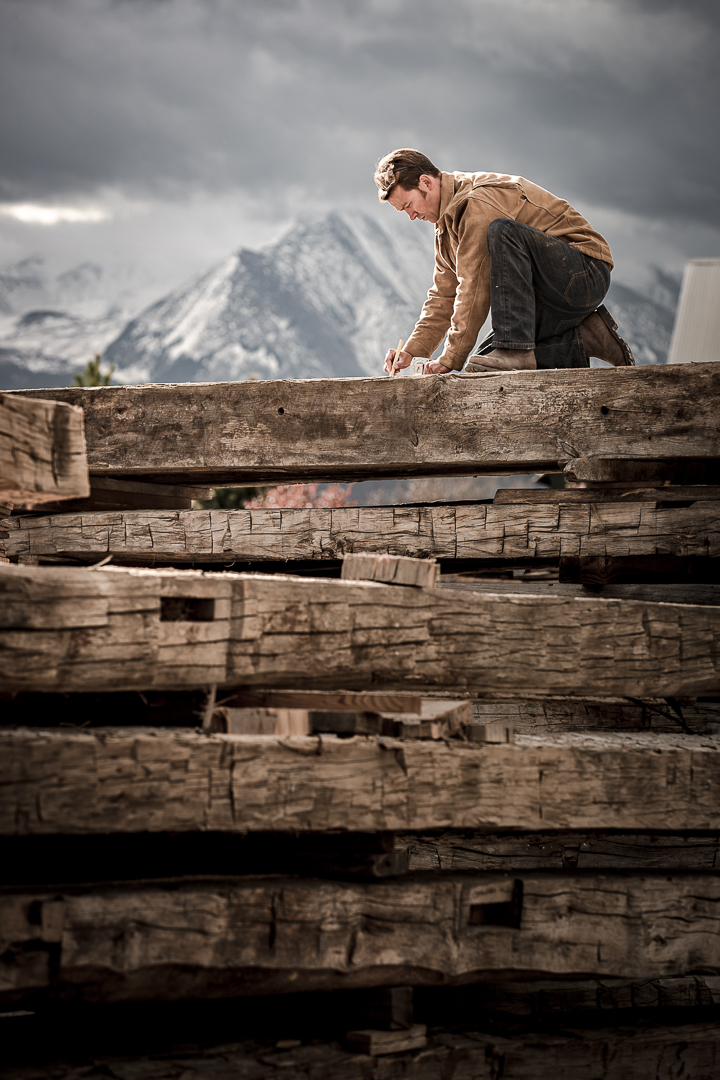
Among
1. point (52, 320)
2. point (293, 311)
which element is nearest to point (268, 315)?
point (293, 311)

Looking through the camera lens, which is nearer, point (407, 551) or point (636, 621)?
point (636, 621)

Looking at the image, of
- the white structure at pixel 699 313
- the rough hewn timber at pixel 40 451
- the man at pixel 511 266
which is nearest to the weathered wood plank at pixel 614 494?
the man at pixel 511 266

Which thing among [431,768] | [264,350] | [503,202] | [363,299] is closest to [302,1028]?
[431,768]

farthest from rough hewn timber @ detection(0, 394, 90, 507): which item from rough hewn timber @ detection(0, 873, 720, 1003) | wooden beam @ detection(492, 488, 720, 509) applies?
wooden beam @ detection(492, 488, 720, 509)

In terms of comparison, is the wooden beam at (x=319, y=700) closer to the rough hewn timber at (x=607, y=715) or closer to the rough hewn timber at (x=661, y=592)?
the rough hewn timber at (x=607, y=715)

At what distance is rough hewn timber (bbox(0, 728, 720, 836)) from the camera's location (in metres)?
2.17

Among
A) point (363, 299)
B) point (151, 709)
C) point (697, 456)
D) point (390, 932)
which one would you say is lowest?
point (390, 932)

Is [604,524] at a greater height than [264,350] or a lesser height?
lesser

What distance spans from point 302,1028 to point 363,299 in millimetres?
153808

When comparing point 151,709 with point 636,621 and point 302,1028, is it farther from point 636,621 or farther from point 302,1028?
point 636,621

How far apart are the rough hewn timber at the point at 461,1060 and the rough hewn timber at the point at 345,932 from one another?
8.3 inches

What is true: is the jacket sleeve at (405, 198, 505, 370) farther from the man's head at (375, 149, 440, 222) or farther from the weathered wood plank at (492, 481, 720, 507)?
the weathered wood plank at (492, 481, 720, 507)

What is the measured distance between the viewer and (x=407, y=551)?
370cm

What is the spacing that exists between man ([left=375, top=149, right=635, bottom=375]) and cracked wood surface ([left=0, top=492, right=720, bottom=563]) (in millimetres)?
745
